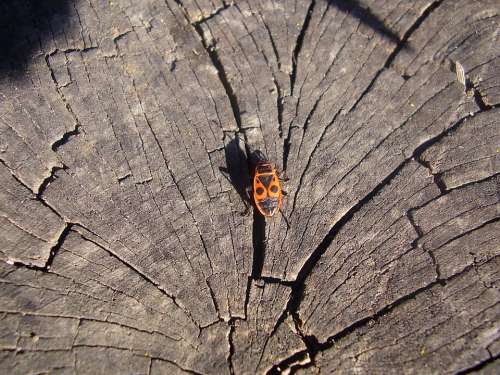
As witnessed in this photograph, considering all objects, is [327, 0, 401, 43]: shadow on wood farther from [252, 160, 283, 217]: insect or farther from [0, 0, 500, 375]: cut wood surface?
[252, 160, 283, 217]: insect

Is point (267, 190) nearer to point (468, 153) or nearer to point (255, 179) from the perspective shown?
point (255, 179)

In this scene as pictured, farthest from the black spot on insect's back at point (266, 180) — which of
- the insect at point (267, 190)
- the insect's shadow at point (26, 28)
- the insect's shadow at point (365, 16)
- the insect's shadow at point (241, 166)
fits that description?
the insect's shadow at point (26, 28)

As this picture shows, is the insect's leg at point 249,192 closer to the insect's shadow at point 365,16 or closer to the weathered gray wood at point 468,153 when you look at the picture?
the weathered gray wood at point 468,153

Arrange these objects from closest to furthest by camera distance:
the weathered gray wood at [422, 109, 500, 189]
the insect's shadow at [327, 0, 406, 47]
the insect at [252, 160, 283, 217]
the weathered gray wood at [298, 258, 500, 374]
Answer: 1. the weathered gray wood at [298, 258, 500, 374]
2. the insect at [252, 160, 283, 217]
3. the weathered gray wood at [422, 109, 500, 189]
4. the insect's shadow at [327, 0, 406, 47]

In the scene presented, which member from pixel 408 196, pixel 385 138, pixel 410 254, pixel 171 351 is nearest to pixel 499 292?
pixel 410 254

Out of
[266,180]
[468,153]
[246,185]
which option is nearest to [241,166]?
[246,185]

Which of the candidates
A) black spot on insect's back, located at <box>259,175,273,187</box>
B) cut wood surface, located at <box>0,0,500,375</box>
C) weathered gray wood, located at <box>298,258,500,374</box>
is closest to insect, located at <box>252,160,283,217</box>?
black spot on insect's back, located at <box>259,175,273,187</box>

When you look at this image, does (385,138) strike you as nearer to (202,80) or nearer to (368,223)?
(368,223)

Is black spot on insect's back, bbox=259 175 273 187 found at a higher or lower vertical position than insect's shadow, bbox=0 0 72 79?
lower
